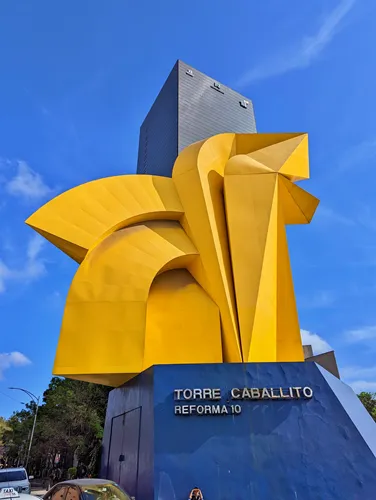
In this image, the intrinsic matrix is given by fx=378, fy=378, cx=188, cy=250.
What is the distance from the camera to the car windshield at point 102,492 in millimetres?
6266

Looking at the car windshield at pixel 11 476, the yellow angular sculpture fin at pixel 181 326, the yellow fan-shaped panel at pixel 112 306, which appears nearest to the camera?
the yellow fan-shaped panel at pixel 112 306

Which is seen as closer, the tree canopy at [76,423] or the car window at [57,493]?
the car window at [57,493]

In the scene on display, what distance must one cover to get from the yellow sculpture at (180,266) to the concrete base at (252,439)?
5.09 ft

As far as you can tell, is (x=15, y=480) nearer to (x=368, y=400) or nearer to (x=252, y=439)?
(x=252, y=439)

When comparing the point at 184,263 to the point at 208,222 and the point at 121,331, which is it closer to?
the point at 208,222

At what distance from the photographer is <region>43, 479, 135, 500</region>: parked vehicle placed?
6301 mm

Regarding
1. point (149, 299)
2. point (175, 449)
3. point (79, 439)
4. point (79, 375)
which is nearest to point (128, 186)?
point (149, 299)

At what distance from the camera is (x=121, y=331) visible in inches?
467

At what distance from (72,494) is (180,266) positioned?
30.6ft

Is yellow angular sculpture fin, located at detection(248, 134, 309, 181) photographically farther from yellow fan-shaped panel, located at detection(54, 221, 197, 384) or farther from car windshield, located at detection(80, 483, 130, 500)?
car windshield, located at detection(80, 483, 130, 500)

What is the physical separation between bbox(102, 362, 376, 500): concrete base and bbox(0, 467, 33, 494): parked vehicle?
5.55 metres

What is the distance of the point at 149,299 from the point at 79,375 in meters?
3.68

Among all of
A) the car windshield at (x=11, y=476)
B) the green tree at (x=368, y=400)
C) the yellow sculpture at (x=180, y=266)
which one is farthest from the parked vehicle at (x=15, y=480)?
the green tree at (x=368, y=400)

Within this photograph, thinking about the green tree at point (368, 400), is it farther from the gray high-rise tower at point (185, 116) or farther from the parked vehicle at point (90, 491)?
the parked vehicle at point (90, 491)
